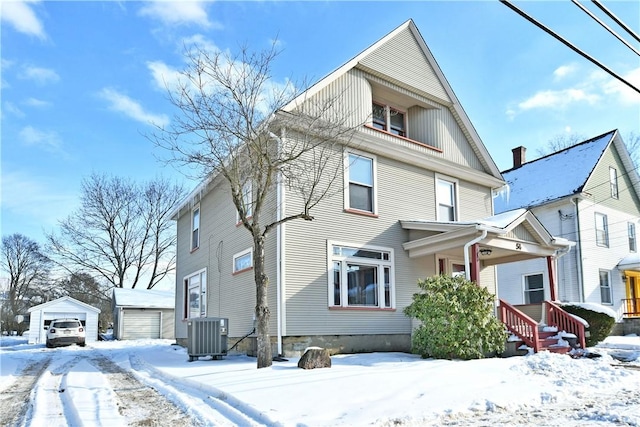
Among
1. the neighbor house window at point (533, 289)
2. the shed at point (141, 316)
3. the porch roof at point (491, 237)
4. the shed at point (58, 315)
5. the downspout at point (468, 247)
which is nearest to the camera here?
the downspout at point (468, 247)

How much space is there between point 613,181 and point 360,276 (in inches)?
642

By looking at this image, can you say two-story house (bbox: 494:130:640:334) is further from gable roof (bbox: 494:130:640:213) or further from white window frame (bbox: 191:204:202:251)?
white window frame (bbox: 191:204:202:251)

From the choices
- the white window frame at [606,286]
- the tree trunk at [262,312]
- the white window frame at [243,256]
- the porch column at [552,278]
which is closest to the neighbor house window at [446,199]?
the porch column at [552,278]

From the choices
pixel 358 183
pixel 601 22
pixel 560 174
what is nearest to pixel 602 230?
pixel 560 174

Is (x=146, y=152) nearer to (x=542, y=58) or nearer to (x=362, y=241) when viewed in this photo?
(x=362, y=241)

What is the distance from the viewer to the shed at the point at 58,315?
2914cm

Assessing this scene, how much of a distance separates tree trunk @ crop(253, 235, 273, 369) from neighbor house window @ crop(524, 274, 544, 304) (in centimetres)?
1529

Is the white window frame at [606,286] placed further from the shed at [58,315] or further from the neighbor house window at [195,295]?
the shed at [58,315]

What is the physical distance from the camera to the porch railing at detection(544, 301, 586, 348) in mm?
12305

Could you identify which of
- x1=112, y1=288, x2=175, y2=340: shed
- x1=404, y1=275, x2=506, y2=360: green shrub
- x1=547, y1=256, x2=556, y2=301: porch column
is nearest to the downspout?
x1=404, y1=275, x2=506, y2=360: green shrub

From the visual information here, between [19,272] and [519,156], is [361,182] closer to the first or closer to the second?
[519,156]

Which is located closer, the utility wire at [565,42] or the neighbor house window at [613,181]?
the utility wire at [565,42]

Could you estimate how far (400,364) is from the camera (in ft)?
31.9

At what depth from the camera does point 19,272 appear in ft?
166
